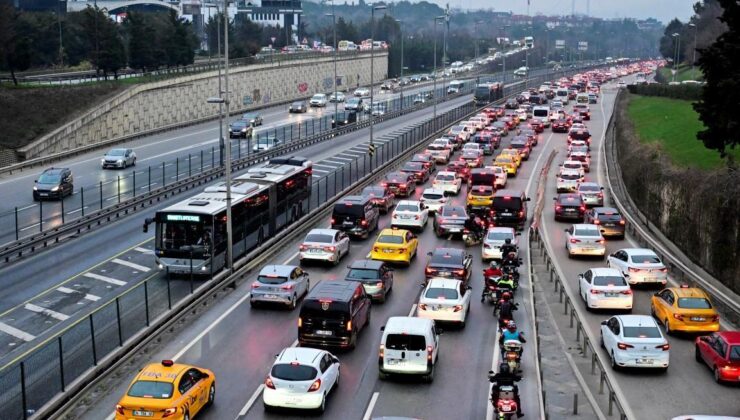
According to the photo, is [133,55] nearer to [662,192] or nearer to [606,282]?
[662,192]

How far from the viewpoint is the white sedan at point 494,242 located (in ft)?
133

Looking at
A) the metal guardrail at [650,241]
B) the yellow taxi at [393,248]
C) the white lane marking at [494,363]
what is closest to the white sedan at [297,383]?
the white lane marking at [494,363]

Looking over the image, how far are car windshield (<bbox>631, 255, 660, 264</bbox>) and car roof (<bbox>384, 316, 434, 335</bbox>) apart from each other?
1404cm

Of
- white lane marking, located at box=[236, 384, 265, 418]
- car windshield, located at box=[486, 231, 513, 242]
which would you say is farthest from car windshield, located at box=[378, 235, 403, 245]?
white lane marking, located at box=[236, 384, 265, 418]

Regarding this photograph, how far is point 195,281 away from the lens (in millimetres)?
34625

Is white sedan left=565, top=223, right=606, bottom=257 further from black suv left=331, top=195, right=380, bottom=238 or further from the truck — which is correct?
the truck

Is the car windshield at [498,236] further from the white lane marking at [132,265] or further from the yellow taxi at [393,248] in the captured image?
the white lane marking at [132,265]

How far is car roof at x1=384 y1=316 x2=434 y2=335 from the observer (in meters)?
25.2

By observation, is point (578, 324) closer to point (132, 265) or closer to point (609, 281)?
point (609, 281)

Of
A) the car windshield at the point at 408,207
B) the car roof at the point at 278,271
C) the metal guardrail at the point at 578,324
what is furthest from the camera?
the car windshield at the point at 408,207

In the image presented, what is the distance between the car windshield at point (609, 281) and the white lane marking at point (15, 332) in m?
17.9

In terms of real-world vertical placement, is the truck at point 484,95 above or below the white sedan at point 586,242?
above

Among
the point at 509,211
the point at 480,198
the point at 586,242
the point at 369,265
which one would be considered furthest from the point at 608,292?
the point at 480,198

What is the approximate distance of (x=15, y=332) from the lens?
29.3 m
